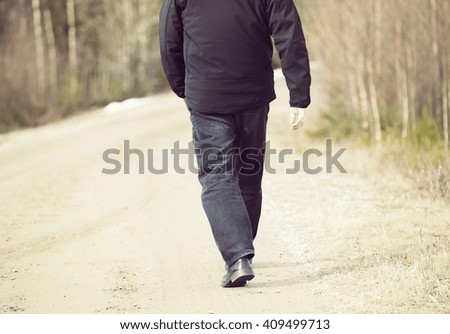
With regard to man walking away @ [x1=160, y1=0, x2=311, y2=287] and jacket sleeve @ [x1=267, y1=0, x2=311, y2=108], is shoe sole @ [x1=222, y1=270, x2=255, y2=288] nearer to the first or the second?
man walking away @ [x1=160, y1=0, x2=311, y2=287]

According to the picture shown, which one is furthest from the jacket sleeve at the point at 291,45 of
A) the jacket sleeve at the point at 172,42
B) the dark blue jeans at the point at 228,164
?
the jacket sleeve at the point at 172,42

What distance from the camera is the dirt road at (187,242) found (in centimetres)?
513

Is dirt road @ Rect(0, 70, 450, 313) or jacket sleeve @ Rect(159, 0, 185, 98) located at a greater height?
jacket sleeve @ Rect(159, 0, 185, 98)

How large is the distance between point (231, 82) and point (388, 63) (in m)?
8.55

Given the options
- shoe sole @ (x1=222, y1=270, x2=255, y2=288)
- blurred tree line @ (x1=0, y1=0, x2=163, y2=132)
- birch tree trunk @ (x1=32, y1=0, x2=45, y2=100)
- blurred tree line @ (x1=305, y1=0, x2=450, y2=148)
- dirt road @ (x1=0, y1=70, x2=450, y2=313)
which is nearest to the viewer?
dirt road @ (x1=0, y1=70, x2=450, y2=313)

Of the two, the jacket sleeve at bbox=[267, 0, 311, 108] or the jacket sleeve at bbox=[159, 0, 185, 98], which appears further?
the jacket sleeve at bbox=[159, 0, 185, 98]

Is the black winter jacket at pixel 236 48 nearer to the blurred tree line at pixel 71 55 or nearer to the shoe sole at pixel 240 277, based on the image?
the shoe sole at pixel 240 277

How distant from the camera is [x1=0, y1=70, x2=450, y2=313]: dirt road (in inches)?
202

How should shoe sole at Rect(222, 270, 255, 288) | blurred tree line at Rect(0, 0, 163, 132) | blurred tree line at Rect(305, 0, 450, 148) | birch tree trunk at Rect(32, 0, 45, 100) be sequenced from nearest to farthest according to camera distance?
shoe sole at Rect(222, 270, 255, 288)
blurred tree line at Rect(305, 0, 450, 148)
blurred tree line at Rect(0, 0, 163, 132)
birch tree trunk at Rect(32, 0, 45, 100)

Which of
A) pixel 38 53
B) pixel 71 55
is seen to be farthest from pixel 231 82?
pixel 71 55

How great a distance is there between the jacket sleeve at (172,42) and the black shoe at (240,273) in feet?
3.74

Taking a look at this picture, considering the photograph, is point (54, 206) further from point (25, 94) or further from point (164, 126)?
point (25, 94)

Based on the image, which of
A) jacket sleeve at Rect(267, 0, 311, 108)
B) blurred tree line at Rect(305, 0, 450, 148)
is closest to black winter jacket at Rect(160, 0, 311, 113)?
jacket sleeve at Rect(267, 0, 311, 108)
